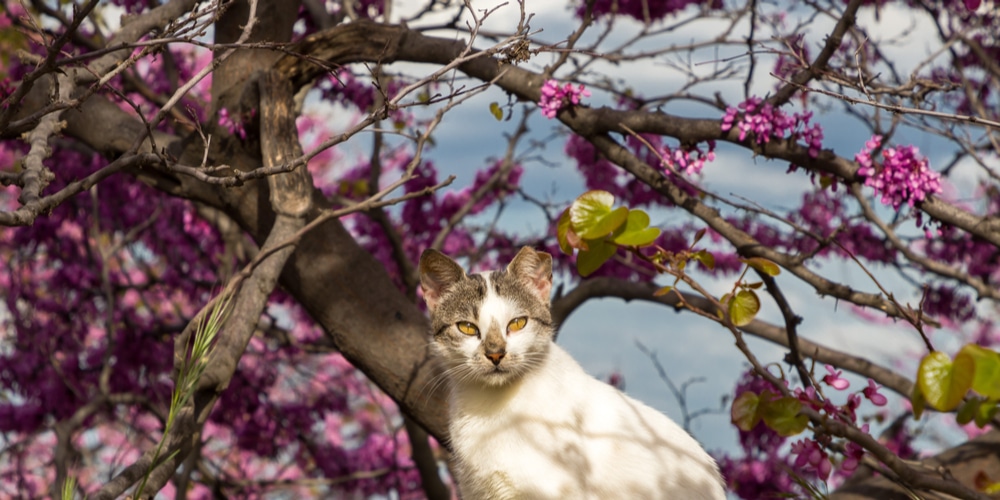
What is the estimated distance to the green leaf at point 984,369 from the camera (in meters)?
1.60

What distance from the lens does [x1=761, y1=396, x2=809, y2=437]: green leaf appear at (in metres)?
2.46

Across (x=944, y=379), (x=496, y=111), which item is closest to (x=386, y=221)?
(x=496, y=111)

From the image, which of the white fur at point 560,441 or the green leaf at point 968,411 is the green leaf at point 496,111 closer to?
the white fur at point 560,441

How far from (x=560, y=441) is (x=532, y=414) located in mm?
146

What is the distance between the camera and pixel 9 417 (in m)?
7.08

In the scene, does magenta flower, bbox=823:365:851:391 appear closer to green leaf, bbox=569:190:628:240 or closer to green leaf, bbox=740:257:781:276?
green leaf, bbox=740:257:781:276

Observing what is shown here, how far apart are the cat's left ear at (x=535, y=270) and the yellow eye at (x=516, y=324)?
0.18 m

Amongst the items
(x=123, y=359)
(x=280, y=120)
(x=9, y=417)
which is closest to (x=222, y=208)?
(x=280, y=120)

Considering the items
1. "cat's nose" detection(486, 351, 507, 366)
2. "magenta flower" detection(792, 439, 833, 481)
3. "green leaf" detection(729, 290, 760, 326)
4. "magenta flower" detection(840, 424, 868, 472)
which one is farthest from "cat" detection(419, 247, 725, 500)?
"green leaf" detection(729, 290, 760, 326)

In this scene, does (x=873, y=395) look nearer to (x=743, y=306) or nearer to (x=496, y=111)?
(x=743, y=306)

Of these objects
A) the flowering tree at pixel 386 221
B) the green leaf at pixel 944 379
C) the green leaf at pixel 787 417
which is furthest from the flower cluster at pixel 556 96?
the green leaf at pixel 944 379

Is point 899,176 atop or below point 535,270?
atop

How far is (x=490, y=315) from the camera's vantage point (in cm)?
327

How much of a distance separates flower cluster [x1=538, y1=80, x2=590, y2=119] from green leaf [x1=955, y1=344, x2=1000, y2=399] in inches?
117
